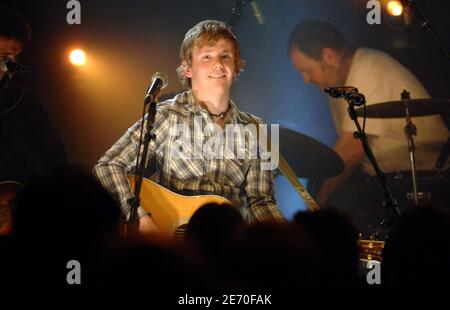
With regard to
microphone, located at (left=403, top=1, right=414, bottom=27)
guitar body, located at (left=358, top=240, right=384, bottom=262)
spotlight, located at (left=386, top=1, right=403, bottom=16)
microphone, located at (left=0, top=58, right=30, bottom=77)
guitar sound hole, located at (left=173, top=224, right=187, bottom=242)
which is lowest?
guitar body, located at (left=358, top=240, right=384, bottom=262)

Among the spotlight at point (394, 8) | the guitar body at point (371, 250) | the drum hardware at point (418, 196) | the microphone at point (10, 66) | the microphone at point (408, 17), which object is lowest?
the guitar body at point (371, 250)

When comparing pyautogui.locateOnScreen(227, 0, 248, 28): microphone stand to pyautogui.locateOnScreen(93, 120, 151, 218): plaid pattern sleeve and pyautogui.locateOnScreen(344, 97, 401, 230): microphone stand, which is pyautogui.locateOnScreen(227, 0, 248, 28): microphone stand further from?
pyautogui.locateOnScreen(344, 97, 401, 230): microphone stand

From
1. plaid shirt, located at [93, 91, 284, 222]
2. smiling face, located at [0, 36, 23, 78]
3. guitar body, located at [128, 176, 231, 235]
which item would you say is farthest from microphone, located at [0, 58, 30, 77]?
guitar body, located at [128, 176, 231, 235]

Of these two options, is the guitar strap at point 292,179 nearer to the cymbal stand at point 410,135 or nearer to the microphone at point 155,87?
the microphone at point 155,87

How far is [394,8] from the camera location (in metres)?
6.19

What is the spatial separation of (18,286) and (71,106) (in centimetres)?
441

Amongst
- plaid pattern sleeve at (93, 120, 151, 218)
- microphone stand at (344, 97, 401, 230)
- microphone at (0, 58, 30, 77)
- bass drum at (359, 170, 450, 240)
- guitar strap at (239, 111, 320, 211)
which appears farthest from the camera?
bass drum at (359, 170, 450, 240)

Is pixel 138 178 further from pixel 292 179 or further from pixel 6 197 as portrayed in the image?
pixel 292 179

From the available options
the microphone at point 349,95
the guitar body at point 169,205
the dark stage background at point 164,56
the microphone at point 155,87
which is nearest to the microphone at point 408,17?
the dark stage background at point 164,56

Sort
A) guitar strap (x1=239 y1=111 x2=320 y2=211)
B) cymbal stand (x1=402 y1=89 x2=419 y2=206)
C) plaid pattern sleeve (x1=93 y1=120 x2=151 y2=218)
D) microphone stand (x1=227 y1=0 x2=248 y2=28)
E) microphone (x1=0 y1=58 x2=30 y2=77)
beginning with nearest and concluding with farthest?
plaid pattern sleeve (x1=93 y1=120 x2=151 y2=218) < guitar strap (x1=239 y1=111 x2=320 y2=211) < microphone (x1=0 y1=58 x2=30 y2=77) < cymbal stand (x1=402 y1=89 x2=419 y2=206) < microphone stand (x1=227 y1=0 x2=248 y2=28)

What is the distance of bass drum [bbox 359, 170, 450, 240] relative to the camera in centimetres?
584

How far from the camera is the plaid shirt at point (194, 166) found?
14.6ft

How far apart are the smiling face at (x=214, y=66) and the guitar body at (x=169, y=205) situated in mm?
1046
